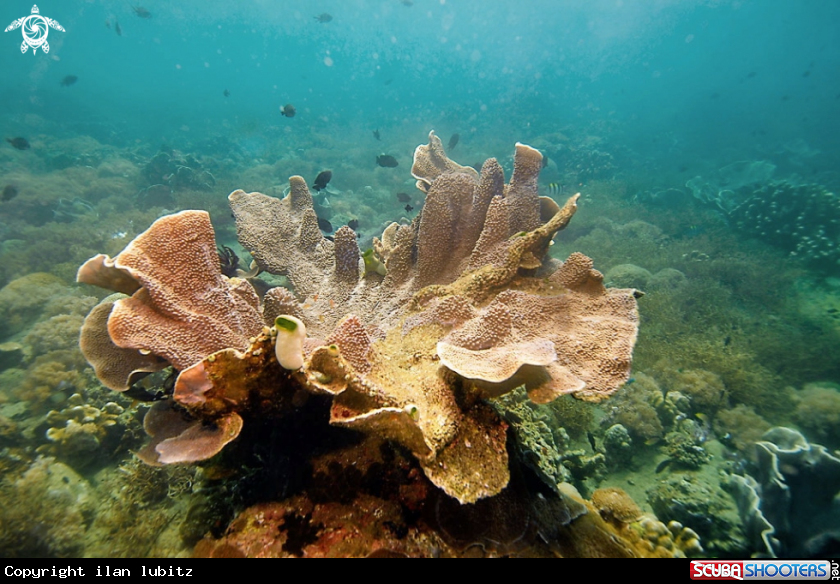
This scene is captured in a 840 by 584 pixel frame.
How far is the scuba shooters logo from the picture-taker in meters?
1.91

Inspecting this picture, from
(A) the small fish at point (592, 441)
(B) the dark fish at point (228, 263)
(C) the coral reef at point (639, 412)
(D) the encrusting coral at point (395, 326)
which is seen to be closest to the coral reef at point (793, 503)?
(C) the coral reef at point (639, 412)

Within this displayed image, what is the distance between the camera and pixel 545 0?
81250 mm

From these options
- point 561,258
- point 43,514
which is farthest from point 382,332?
point 561,258

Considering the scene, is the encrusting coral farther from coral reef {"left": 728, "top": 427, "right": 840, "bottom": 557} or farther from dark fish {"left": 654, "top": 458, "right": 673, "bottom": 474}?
dark fish {"left": 654, "top": 458, "right": 673, "bottom": 474}

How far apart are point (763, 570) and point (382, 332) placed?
9.72ft

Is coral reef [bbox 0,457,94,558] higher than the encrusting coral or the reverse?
the reverse

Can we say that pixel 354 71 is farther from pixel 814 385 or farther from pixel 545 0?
pixel 814 385

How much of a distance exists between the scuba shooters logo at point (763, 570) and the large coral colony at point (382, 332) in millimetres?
721

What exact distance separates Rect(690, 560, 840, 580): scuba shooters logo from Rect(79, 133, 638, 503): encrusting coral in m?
1.23

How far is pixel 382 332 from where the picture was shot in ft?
8.40

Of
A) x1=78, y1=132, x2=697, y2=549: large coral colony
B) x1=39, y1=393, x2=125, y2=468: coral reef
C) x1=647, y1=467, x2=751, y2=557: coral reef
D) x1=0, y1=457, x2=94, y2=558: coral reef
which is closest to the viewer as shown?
x1=78, y1=132, x2=697, y2=549: large coral colony

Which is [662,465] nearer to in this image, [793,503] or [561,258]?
[793,503]

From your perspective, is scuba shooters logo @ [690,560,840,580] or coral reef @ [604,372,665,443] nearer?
scuba shooters logo @ [690,560,840,580]

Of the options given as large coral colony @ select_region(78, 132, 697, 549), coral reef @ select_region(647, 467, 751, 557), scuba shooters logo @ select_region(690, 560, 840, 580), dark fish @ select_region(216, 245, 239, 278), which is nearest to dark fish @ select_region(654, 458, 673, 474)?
coral reef @ select_region(647, 467, 751, 557)
